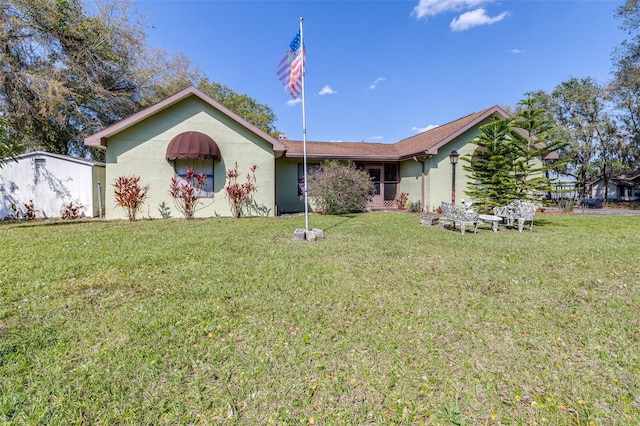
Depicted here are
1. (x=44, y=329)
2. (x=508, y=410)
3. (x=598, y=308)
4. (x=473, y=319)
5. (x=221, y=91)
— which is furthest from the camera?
(x=221, y=91)

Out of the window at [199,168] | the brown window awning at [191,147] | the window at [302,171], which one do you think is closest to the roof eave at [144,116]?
the brown window awning at [191,147]

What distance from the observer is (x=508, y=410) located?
2211 millimetres

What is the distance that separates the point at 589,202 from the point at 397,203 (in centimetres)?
1652

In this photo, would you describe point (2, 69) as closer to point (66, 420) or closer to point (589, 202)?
point (66, 420)

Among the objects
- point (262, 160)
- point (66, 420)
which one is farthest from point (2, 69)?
point (66, 420)

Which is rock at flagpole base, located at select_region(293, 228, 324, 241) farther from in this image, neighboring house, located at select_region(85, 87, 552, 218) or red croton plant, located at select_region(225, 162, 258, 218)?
neighboring house, located at select_region(85, 87, 552, 218)

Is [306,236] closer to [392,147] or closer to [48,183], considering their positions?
[48,183]

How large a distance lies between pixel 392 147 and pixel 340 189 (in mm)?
8563

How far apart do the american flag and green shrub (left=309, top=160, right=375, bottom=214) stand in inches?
237

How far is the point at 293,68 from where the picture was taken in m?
8.14

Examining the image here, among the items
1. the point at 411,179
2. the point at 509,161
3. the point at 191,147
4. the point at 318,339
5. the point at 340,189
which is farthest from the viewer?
the point at 411,179

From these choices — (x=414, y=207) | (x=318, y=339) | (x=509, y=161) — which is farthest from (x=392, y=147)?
(x=318, y=339)

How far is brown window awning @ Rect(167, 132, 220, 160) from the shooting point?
1171 centimetres

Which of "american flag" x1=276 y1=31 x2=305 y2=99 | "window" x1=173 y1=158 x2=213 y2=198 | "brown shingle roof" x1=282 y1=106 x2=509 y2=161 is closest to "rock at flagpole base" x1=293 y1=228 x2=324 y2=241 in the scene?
"american flag" x1=276 y1=31 x2=305 y2=99
